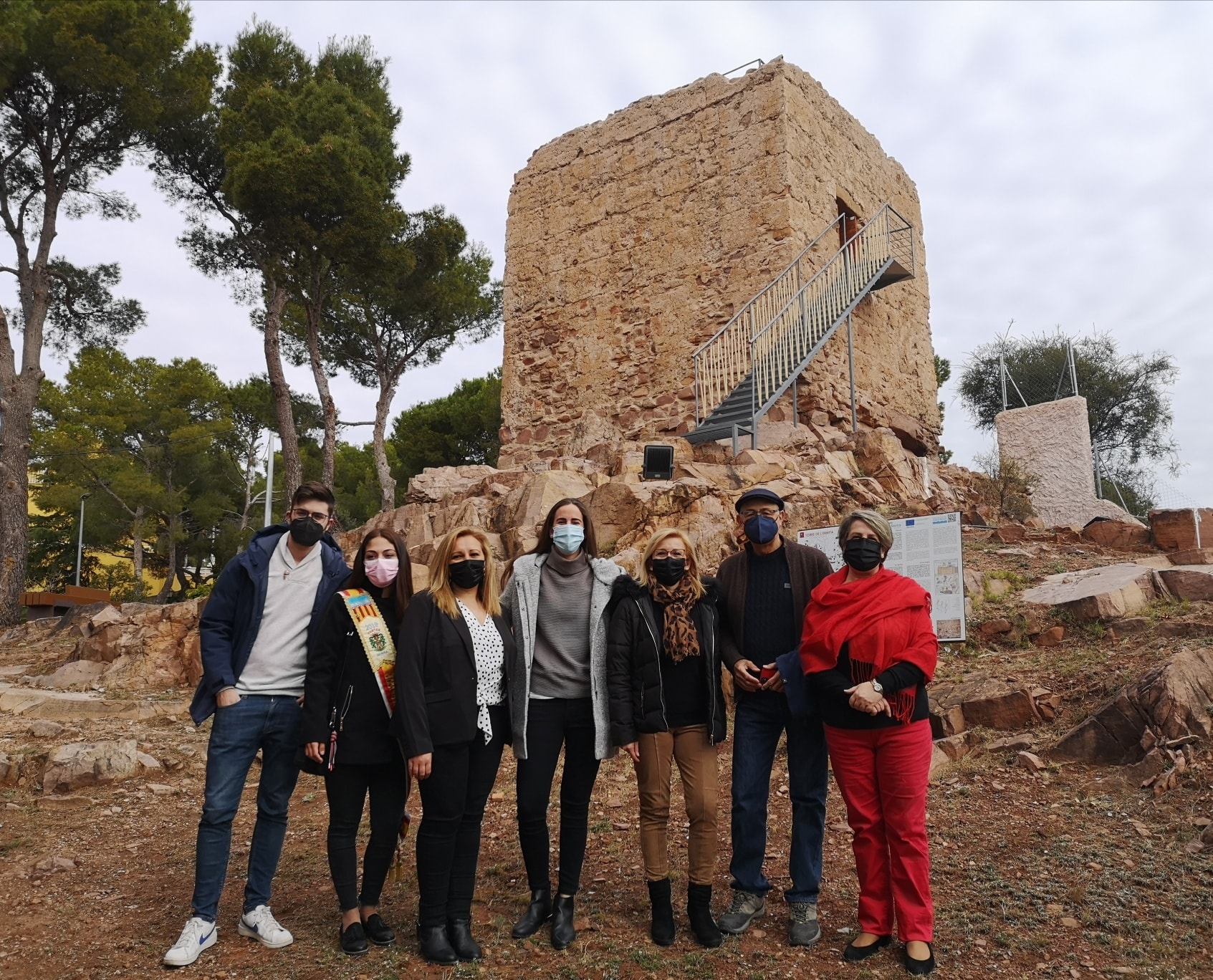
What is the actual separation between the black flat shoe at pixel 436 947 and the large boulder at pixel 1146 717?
3220 mm

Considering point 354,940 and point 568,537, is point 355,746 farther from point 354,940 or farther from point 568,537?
point 568,537

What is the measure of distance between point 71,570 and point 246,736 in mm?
26768

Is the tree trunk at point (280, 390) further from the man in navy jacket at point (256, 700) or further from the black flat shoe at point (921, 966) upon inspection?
the black flat shoe at point (921, 966)

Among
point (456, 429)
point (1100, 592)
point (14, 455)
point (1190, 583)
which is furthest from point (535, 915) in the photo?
point (456, 429)

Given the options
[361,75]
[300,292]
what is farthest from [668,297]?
[361,75]

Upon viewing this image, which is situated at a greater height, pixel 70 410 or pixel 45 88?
pixel 45 88

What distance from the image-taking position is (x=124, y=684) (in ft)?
26.0

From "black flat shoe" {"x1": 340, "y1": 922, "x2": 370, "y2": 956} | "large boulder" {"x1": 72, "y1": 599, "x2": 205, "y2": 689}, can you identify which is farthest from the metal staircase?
"black flat shoe" {"x1": 340, "y1": 922, "x2": 370, "y2": 956}

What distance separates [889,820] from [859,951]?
446 millimetres

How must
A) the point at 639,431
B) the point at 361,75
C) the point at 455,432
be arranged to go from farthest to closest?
the point at 455,432
the point at 361,75
the point at 639,431

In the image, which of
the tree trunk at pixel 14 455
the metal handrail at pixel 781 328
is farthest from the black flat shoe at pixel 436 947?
the tree trunk at pixel 14 455

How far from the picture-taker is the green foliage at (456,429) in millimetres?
19750

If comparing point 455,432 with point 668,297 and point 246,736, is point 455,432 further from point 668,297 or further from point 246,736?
point 246,736

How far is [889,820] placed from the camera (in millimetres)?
3082
